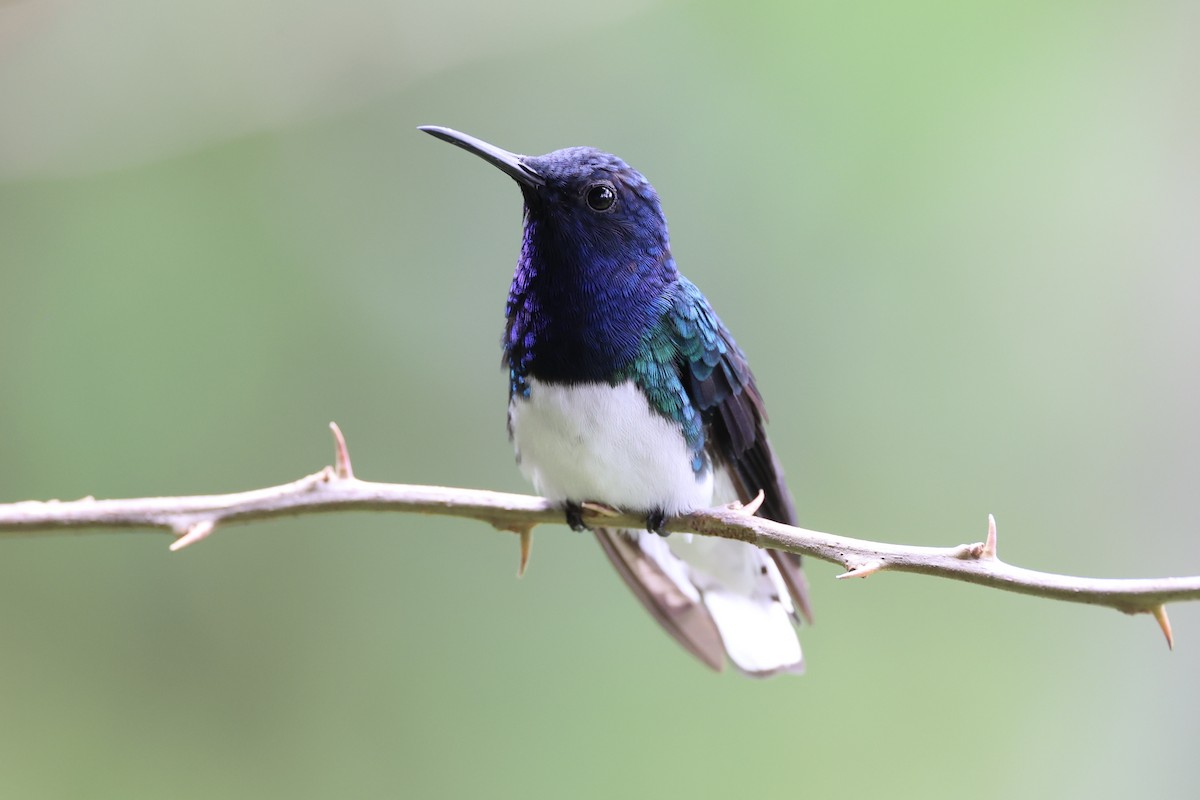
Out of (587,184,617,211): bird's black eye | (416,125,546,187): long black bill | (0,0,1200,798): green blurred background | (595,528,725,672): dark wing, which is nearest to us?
(416,125,546,187): long black bill

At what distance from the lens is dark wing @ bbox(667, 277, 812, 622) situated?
2.21 m

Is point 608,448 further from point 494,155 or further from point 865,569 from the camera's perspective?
point 865,569

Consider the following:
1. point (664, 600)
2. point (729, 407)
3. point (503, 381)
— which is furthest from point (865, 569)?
point (503, 381)

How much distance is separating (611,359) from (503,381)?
2.27 m

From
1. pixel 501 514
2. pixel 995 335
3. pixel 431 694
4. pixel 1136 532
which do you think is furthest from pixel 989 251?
pixel 501 514

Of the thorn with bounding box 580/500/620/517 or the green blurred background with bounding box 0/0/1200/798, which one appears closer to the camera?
the thorn with bounding box 580/500/620/517

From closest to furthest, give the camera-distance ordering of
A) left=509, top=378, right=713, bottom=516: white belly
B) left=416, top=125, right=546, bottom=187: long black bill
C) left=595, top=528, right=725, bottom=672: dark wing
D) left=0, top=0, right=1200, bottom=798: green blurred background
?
1. left=416, top=125, right=546, bottom=187: long black bill
2. left=509, top=378, right=713, bottom=516: white belly
3. left=595, top=528, right=725, bottom=672: dark wing
4. left=0, top=0, right=1200, bottom=798: green blurred background

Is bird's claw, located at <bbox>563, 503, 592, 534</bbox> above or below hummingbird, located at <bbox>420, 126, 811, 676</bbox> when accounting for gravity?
below

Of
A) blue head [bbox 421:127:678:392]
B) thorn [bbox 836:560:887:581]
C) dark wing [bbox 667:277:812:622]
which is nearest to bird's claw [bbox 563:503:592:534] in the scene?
blue head [bbox 421:127:678:392]

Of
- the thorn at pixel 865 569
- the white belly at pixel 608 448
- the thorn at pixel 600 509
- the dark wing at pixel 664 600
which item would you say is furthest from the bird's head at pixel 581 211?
the thorn at pixel 865 569

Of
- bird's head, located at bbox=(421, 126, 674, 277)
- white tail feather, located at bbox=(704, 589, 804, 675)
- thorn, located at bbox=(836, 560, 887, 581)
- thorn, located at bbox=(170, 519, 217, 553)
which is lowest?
white tail feather, located at bbox=(704, 589, 804, 675)

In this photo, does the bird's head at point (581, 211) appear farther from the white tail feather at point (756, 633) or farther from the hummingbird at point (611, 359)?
the white tail feather at point (756, 633)

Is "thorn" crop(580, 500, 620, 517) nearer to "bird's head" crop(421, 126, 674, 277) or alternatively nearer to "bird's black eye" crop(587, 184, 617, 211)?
"bird's head" crop(421, 126, 674, 277)

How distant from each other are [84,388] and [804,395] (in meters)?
2.92
